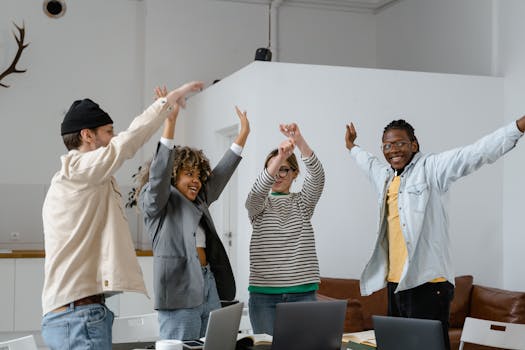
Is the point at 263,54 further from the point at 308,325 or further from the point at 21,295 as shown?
the point at 308,325

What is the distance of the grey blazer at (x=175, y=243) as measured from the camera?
3.14 metres

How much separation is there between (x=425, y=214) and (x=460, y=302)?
2485mm

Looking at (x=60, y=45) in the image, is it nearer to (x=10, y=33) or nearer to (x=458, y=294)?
(x=10, y=33)

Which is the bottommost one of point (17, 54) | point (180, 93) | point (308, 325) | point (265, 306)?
point (265, 306)

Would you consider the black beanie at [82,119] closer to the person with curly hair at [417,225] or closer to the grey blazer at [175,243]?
the grey blazer at [175,243]

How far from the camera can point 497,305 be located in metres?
5.53

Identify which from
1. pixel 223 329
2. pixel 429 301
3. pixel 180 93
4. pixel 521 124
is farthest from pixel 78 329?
pixel 521 124

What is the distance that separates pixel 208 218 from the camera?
3.32 m

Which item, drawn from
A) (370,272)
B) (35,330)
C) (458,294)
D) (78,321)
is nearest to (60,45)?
(35,330)

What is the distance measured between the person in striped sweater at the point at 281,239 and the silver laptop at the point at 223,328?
1.18m

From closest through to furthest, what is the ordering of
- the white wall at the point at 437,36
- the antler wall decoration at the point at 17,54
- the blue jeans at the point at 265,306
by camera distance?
1. the blue jeans at the point at 265,306
2. the white wall at the point at 437,36
3. the antler wall decoration at the point at 17,54

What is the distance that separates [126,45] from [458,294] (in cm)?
410

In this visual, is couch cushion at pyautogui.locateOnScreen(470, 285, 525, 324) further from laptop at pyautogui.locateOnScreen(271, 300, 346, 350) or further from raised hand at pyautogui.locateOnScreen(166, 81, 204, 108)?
raised hand at pyautogui.locateOnScreen(166, 81, 204, 108)

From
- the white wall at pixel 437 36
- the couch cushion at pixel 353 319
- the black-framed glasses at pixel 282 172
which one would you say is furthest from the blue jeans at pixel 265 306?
the white wall at pixel 437 36
